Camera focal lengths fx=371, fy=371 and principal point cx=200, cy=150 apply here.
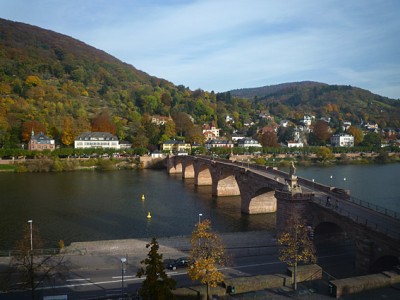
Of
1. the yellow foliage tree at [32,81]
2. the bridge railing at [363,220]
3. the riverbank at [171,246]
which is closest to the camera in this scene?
the bridge railing at [363,220]

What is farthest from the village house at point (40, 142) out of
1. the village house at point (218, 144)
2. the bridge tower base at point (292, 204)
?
the bridge tower base at point (292, 204)

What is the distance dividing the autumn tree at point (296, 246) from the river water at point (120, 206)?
36.3 feet

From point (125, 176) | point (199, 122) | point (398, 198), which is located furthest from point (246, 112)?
point (398, 198)

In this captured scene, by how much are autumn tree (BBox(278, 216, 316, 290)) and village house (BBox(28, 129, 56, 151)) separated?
3452 inches

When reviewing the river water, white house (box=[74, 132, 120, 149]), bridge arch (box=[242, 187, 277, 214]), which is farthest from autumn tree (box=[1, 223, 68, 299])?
white house (box=[74, 132, 120, 149])

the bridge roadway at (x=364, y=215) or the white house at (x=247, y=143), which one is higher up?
the white house at (x=247, y=143)

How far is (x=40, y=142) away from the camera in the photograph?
103 m

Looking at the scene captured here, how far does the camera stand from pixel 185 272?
24.4 m

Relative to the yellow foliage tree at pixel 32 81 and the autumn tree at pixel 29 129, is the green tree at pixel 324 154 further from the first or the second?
the yellow foliage tree at pixel 32 81

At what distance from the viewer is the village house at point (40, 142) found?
336ft

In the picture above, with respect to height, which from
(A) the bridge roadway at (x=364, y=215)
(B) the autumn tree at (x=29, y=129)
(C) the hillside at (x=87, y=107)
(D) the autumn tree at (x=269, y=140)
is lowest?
(A) the bridge roadway at (x=364, y=215)

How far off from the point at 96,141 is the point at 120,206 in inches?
2548

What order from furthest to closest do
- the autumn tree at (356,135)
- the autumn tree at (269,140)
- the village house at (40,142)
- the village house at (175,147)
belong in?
the autumn tree at (356,135)
the autumn tree at (269,140)
the village house at (175,147)
the village house at (40,142)

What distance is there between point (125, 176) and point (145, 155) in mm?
24505
